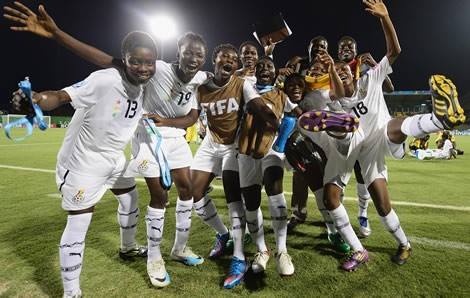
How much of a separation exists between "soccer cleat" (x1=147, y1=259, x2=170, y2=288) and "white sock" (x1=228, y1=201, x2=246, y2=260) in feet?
2.11

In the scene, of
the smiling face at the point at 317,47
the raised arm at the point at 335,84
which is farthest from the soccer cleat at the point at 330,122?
the smiling face at the point at 317,47

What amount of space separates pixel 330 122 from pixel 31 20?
235 centimetres

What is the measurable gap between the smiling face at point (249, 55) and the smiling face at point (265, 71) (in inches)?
23.0

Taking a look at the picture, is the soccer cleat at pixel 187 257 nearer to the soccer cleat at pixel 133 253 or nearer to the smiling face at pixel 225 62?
the soccer cleat at pixel 133 253

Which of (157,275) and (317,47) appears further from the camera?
(317,47)

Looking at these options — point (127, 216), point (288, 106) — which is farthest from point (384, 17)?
point (127, 216)

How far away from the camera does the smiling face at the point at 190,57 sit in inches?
111

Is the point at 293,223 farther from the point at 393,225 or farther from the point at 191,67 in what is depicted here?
the point at 191,67

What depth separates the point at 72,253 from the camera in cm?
240

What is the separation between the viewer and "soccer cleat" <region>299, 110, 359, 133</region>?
2.57 m

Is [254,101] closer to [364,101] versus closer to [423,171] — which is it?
[364,101]

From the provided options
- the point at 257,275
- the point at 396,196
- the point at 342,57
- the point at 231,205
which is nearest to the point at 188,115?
the point at 231,205

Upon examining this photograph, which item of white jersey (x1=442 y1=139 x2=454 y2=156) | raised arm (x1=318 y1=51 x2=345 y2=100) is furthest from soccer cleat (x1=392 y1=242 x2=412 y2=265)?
white jersey (x1=442 y1=139 x2=454 y2=156)

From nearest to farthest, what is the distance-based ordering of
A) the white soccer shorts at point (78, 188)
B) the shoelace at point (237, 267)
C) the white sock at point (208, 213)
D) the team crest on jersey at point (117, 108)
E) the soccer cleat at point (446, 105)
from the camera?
1. the soccer cleat at point (446, 105)
2. the white soccer shorts at point (78, 188)
3. the team crest on jersey at point (117, 108)
4. the shoelace at point (237, 267)
5. the white sock at point (208, 213)
